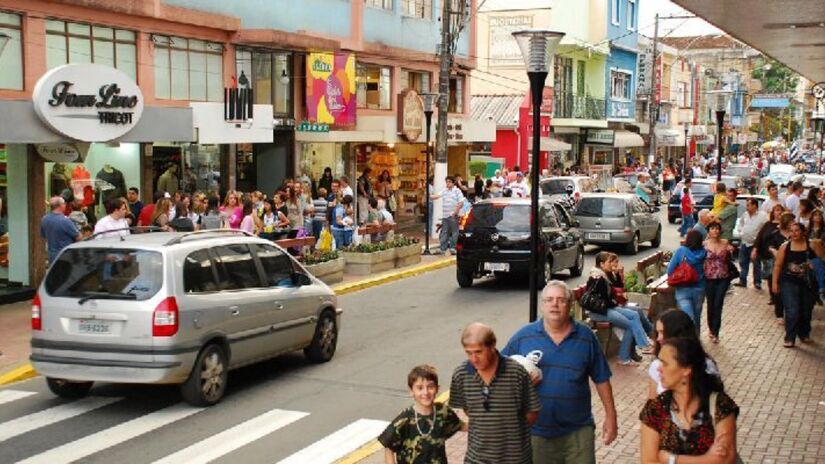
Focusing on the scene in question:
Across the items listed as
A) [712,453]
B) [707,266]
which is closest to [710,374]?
[712,453]

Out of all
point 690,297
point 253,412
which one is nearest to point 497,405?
point 253,412

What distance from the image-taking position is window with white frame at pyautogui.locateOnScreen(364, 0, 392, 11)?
29.5 m

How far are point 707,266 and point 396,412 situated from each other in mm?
4891

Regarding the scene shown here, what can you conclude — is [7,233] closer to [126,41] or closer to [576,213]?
[126,41]

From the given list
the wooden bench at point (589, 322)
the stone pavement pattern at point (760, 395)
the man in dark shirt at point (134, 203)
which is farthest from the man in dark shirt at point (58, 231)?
the stone pavement pattern at point (760, 395)

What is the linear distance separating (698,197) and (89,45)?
67.2 ft

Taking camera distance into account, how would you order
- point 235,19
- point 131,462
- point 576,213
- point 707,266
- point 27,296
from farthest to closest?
point 576,213 < point 235,19 < point 27,296 < point 707,266 < point 131,462

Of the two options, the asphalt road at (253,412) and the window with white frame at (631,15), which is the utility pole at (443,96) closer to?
the asphalt road at (253,412)

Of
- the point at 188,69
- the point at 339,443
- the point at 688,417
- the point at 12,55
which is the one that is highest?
the point at 188,69

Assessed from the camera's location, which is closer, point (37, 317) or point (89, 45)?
point (37, 317)

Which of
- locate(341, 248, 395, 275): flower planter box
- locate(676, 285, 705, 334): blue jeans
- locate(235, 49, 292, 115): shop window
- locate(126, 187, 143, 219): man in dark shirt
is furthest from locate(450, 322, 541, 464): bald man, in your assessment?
locate(235, 49, 292, 115): shop window

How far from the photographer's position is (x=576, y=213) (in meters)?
26.1

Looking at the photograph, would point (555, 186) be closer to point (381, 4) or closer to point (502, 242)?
point (381, 4)

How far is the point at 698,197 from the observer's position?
33375 mm
